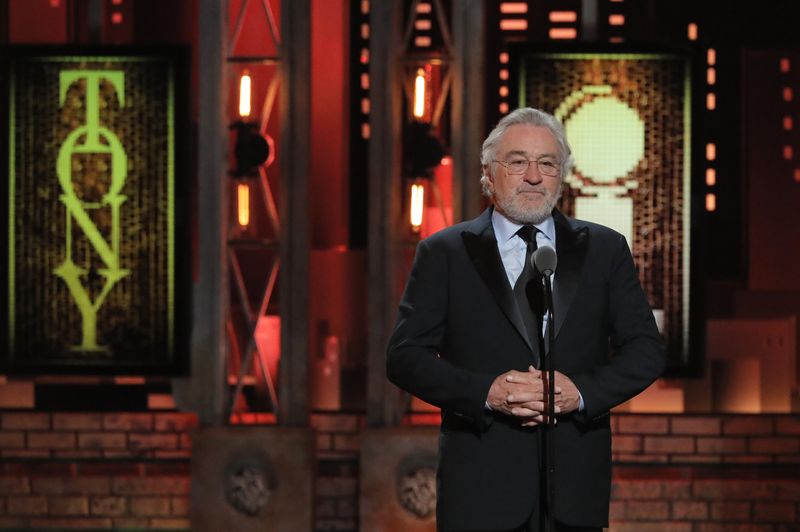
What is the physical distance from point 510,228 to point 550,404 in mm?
393

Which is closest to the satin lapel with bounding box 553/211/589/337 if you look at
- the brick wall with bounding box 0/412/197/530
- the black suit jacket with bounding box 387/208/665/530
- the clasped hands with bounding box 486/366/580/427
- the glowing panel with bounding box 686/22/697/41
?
the black suit jacket with bounding box 387/208/665/530

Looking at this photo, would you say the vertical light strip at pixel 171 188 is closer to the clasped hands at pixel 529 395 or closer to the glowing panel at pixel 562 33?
the glowing panel at pixel 562 33

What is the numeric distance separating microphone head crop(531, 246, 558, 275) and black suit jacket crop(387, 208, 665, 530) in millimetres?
151

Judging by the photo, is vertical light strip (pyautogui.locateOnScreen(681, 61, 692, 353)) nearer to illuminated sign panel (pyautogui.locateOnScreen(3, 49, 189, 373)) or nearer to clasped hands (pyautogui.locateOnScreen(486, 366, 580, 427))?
illuminated sign panel (pyautogui.locateOnScreen(3, 49, 189, 373))

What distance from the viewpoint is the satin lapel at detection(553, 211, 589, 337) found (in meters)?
2.80

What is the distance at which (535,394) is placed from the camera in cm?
271

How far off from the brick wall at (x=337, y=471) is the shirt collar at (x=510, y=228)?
3.87 meters

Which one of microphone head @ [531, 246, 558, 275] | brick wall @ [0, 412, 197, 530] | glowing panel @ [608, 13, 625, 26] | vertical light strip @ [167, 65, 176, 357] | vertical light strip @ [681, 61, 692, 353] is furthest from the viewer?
brick wall @ [0, 412, 197, 530]

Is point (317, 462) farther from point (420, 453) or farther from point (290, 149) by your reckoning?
point (290, 149)

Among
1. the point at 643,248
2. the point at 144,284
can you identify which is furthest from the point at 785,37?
the point at 144,284

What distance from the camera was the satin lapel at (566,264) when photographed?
280cm

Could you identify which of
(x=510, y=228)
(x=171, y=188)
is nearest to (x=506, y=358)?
(x=510, y=228)

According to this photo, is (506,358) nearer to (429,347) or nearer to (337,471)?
(429,347)

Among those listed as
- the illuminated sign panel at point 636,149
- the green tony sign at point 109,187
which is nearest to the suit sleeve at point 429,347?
the illuminated sign panel at point 636,149
